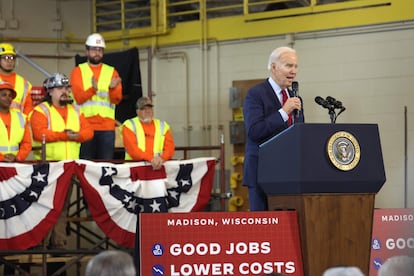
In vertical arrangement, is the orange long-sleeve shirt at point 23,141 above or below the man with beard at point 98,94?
below

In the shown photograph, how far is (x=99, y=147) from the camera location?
34.2 ft

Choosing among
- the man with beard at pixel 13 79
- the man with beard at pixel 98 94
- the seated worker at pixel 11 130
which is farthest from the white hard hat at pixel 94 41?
the seated worker at pixel 11 130

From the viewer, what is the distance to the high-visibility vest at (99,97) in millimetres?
10531

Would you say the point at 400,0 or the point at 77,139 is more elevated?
the point at 400,0

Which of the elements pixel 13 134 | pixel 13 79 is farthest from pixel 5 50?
pixel 13 134

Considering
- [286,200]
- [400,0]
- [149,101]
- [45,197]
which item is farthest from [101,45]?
[286,200]

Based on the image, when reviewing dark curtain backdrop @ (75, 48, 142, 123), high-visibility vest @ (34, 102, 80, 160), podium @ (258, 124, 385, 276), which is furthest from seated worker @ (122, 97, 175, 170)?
podium @ (258, 124, 385, 276)

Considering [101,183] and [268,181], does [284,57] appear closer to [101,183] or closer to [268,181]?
[268,181]

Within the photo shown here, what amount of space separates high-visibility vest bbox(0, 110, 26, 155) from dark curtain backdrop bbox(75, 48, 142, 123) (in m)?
3.39

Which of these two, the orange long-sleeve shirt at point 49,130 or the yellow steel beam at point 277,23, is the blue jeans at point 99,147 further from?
the yellow steel beam at point 277,23

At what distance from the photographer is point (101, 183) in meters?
9.09

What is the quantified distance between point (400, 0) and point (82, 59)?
4430mm

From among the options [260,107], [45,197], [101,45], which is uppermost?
[101,45]

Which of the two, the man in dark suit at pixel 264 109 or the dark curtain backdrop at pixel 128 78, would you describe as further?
the dark curtain backdrop at pixel 128 78
